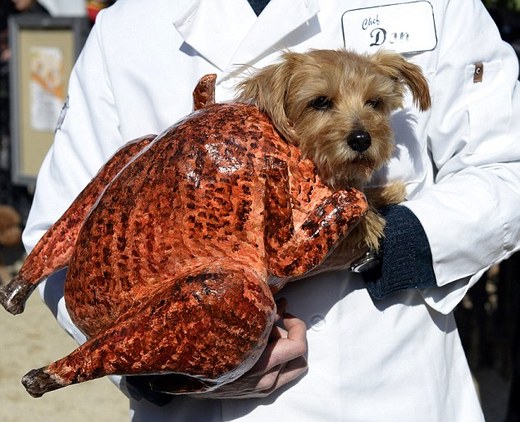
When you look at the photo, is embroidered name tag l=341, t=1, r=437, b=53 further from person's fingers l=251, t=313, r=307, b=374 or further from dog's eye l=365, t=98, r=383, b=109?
person's fingers l=251, t=313, r=307, b=374

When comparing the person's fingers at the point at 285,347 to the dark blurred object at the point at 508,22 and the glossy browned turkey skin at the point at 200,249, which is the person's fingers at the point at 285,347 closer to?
the glossy browned turkey skin at the point at 200,249

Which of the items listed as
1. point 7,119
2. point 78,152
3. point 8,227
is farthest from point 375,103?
point 7,119

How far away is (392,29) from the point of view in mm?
1916

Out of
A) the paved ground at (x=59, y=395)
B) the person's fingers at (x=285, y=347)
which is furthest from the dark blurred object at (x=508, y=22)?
the person's fingers at (x=285, y=347)

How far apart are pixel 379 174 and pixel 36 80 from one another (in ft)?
21.0

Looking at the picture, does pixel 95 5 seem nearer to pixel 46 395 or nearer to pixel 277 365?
pixel 46 395

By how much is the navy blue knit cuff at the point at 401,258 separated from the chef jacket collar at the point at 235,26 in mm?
448

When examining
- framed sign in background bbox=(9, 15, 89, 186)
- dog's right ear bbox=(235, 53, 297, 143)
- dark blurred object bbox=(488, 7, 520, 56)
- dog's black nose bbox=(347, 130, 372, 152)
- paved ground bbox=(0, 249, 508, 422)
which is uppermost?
dog's right ear bbox=(235, 53, 297, 143)

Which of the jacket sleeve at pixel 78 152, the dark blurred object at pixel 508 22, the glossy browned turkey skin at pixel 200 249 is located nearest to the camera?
the glossy browned turkey skin at pixel 200 249

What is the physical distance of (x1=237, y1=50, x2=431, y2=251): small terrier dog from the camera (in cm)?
159

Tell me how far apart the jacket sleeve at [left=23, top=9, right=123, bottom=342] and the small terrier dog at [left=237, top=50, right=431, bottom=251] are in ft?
1.58

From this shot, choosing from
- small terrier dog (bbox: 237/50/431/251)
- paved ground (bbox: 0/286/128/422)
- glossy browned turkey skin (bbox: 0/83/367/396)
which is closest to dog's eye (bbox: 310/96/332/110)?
small terrier dog (bbox: 237/50/431/251)

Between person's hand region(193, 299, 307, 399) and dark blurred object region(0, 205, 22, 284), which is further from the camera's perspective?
dark blurred object region(0, 205, 22, 284)

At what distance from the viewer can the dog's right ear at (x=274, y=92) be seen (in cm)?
160
